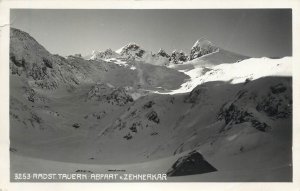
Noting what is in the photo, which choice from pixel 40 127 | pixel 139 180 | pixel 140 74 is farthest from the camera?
pixel 140 74

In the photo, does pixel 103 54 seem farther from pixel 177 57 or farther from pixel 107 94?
pixel 177 57

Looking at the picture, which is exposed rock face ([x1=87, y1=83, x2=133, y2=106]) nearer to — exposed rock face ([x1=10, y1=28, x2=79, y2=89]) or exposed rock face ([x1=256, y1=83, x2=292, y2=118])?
exposed rock face ([x1=10, y1=28, x2=79, y2=89])

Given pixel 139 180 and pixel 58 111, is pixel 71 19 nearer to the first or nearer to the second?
pixel 58 111

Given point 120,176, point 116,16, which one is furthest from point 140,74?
point 120,176

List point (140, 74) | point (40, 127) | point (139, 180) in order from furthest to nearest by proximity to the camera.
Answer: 1. point (140, 74)
2. point (40, 127)
3. point (139, 180)

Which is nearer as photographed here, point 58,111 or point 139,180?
point 139,180

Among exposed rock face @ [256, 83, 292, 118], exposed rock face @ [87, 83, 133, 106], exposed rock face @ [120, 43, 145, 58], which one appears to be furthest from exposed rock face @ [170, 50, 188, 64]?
exposed rock face @ [256, 83, 292, 118]
